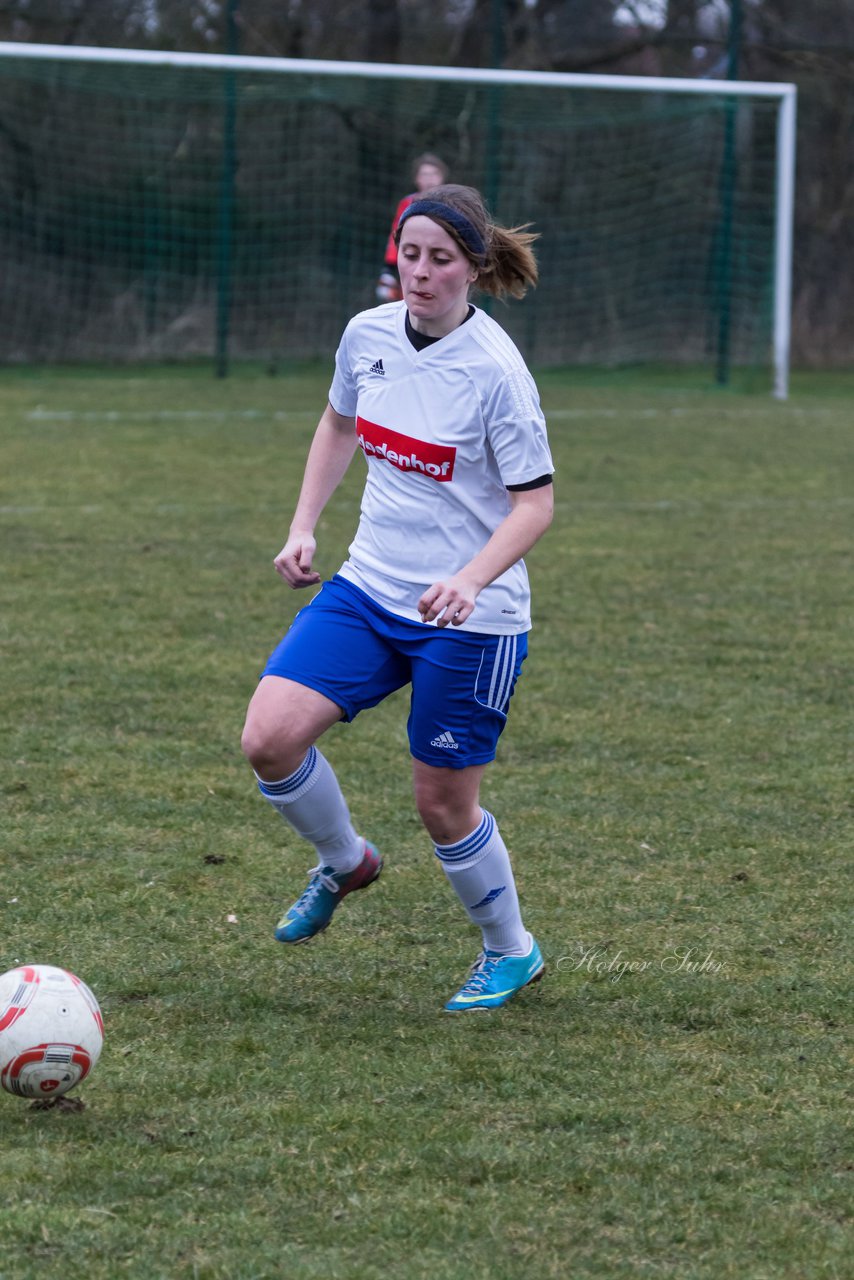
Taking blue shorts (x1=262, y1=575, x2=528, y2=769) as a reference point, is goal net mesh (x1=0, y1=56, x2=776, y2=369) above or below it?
below

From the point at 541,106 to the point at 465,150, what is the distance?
1.01m

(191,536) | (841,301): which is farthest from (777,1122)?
(841,301)

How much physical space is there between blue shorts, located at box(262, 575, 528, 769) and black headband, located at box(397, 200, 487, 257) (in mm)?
776

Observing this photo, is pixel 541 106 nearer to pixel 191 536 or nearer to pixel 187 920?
pixel 191 536

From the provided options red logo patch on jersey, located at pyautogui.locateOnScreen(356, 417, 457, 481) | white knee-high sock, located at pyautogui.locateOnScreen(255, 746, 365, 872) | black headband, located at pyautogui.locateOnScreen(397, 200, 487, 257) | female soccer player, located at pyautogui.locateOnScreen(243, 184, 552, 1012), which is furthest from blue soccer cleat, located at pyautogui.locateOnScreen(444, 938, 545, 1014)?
black headband, located at pyautogui.locateOnScreen(397, 200, 487, 257)

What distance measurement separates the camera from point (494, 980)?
3717mm

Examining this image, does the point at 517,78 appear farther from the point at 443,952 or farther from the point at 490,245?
the point at 443,952

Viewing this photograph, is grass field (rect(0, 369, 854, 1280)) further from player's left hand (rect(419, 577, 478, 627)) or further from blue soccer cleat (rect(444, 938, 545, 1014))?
player's left hand (rect(419, 577, 478, 627))

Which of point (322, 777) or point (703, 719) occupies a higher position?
point (322, 777)

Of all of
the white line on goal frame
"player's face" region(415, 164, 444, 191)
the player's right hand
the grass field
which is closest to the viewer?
the grass field

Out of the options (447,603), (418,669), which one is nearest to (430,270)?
(447,603)

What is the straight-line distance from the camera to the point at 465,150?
65.9ft

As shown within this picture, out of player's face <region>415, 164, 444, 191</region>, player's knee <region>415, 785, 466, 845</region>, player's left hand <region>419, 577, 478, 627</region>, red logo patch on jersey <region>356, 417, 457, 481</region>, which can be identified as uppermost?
red logo patch on jersey <region>356, 417, 457, 481</region>

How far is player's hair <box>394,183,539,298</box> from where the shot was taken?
355 cm
